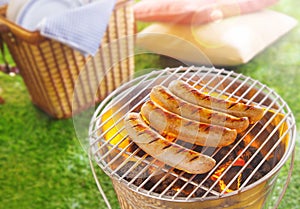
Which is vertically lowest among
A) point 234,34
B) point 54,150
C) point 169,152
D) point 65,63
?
point 54,150

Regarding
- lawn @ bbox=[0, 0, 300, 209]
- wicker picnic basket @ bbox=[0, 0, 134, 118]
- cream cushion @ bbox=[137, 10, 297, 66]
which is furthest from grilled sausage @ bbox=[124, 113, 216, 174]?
cream cushion @ bbox=[137, 10, 297, 66]

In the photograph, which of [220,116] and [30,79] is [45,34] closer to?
[30,79]

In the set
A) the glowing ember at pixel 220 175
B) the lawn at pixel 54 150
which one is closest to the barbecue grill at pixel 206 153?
the glowing ember at pixel 220 175

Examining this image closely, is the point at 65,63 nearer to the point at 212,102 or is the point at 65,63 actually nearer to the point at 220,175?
the point at 212,102

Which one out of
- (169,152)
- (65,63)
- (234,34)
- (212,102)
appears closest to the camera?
(169,152)

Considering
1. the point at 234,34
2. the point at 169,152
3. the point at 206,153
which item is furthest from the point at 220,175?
the point at 234,34

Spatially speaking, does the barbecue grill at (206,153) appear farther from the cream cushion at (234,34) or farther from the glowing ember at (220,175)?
the cream cushion at (234,34)
